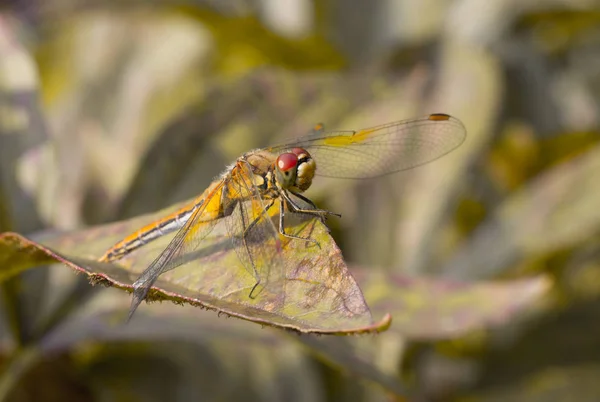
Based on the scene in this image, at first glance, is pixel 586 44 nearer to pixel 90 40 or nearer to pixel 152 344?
pixel 90 40

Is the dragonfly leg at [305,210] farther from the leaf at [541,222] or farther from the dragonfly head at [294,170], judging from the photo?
the leaf at [541,222]

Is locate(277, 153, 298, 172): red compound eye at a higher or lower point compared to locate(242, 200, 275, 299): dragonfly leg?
higher

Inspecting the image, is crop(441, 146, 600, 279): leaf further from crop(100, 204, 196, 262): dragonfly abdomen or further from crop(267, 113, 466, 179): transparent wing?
crop(100, 204, 196, 262): dragonfly abdomen

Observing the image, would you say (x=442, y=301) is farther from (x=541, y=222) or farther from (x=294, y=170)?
(x=541, y=222)

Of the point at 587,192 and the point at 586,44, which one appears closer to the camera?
the point at 587,192

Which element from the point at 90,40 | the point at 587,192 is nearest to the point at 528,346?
the point at 587,192

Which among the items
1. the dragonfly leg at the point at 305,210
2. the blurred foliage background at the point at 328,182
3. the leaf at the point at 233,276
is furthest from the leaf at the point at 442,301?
the leaf at the point at 233,276

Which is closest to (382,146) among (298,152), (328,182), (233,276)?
(328,182)

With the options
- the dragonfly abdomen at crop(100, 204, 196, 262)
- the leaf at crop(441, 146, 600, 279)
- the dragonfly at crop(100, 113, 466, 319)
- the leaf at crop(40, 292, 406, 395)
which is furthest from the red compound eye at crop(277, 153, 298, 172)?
the leaf at crop(441, 146, 600, 279)
